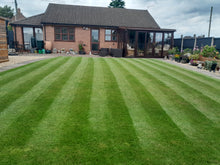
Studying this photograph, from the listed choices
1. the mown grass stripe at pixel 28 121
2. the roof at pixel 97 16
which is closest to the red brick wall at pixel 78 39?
the roof at pixel 97 16

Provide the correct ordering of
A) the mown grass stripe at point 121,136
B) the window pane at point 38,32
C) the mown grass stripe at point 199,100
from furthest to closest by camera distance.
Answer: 1. the window pane at point 38,32
2. the mown grass stripe at point 199,100
3. the mown grass stripe at point 121,136

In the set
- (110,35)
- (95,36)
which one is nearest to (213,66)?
(110,35)

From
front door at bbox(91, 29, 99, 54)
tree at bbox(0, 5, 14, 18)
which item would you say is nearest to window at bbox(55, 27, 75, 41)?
front door at bbox(91, 29, 99, 54)

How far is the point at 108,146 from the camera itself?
288cm

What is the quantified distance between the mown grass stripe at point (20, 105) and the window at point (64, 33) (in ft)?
52.9

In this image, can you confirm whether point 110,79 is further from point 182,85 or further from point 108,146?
point 108,146

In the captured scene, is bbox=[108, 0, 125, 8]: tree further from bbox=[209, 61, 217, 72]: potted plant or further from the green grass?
the green grass

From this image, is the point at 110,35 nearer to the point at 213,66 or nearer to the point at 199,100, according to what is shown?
the point at 213,66

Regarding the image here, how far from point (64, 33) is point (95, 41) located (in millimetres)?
3874

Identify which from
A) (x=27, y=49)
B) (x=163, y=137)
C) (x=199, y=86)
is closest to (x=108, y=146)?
(x=163, y=137)

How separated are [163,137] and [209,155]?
756 mm

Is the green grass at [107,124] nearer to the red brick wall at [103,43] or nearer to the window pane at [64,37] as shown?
the window pane at [64,37]

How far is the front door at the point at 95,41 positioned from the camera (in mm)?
21769

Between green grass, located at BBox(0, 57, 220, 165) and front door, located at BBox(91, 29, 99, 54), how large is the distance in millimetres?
16410
